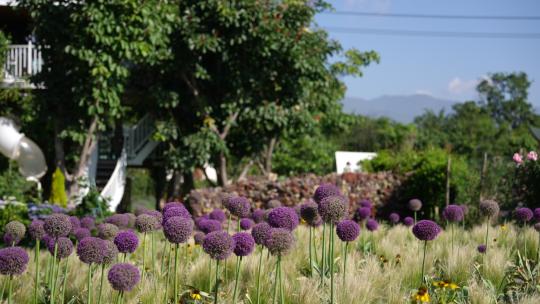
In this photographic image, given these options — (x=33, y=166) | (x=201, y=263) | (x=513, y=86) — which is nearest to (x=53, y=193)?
(x=33, y=166)

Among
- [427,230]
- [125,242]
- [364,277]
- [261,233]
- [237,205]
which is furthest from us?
[364,277]

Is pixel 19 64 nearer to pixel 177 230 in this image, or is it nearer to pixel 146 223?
pixel 146 223

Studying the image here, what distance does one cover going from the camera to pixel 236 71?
14633mm

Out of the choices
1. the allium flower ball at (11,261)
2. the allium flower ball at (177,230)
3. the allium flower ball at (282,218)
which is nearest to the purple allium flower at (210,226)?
the allium flower ball at (282,218)

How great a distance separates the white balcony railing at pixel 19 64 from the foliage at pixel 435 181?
8.78 meters

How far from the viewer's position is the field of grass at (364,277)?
389 cm

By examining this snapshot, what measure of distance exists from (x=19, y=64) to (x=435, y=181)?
1005 centimetres

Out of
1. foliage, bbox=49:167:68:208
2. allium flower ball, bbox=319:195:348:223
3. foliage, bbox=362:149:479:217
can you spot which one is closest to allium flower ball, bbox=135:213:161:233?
allium flower ball, bbox=319:195:348:223

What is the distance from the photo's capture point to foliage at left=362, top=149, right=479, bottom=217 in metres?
12.0

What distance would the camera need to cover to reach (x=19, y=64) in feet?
51.5

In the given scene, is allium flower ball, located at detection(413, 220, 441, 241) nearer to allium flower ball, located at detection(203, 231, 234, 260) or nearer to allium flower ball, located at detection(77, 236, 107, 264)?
allium flower ball, located at detection(203, 231, 234, 260)

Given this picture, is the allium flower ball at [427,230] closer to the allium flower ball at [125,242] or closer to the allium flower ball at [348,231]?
the allium flower ball at [348,231]

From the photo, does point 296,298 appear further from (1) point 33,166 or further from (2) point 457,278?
(1) point 33,166

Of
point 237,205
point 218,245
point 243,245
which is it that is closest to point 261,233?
point 243,245
